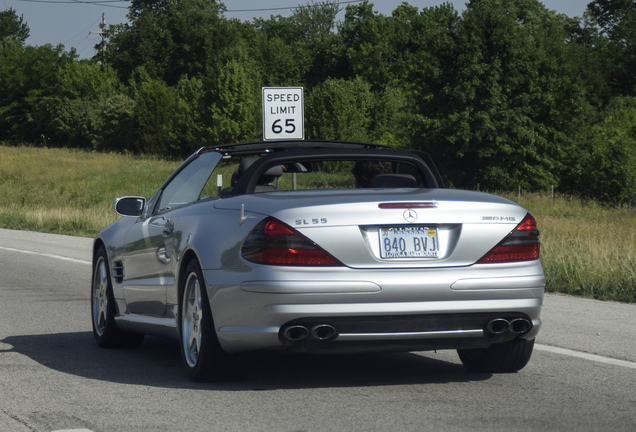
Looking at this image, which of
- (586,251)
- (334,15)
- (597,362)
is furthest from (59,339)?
(334,15)

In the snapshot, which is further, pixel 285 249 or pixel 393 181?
pixel 393 181

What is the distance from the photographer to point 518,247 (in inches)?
233

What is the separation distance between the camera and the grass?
1248 cm

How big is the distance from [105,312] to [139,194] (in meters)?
51.3

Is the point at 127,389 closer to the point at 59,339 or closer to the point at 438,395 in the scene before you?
the point at 438,395

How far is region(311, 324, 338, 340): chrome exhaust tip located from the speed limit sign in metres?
14.2

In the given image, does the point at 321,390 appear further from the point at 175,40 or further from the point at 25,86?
the point at 25,86

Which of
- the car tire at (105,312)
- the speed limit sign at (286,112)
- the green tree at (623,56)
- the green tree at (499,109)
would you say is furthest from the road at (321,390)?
the green tree at (623,56)

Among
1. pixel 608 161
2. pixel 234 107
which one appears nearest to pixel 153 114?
pixel 234 107

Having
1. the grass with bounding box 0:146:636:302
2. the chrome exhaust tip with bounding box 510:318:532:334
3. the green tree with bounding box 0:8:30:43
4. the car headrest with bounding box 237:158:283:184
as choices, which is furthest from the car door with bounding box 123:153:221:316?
the green tree with bounding box 0:8:30:43

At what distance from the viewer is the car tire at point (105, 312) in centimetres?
785

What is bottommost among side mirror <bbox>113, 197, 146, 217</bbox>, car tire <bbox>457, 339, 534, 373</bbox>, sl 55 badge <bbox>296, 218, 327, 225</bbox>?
car tire <bbox>457, 339, 534, 373</bbox>

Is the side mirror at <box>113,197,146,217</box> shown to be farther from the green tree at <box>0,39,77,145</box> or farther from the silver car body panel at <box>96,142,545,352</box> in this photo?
the green tree at <box>0,39,77,145</box>

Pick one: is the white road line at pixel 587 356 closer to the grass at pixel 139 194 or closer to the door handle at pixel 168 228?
the grass at pixel 139 194
